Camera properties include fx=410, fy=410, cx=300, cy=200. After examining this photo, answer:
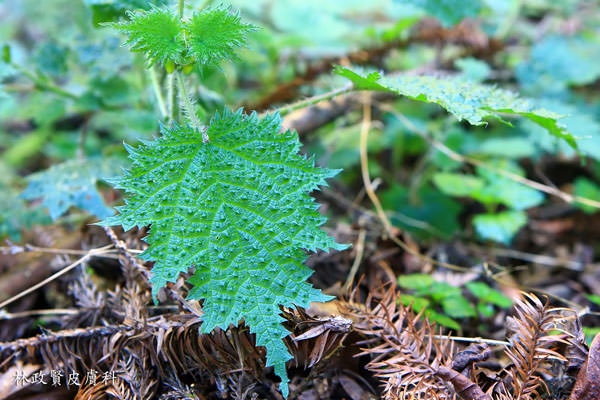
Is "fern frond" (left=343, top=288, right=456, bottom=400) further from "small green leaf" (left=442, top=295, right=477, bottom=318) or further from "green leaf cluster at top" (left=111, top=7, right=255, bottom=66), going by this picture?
"green leaf cluster at top" (left=111, top=7, right=255, bottom=66)

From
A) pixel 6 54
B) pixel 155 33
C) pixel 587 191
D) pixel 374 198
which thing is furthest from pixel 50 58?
pixel 587 191

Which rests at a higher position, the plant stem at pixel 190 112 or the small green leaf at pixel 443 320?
the plant stem at pixel 190 112

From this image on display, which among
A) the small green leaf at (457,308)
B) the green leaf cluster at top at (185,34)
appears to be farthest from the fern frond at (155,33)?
the small green leaf at (457,308)

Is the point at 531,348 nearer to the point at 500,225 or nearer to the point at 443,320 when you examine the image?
the point at 443,320

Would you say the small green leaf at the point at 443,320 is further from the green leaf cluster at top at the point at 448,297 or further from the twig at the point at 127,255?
the twig at the point at 127,255

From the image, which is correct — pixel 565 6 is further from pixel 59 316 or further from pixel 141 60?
pixel 59 316

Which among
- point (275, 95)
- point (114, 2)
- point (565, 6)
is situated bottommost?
point (275, 95)

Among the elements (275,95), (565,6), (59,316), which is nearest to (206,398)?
(59,316)
